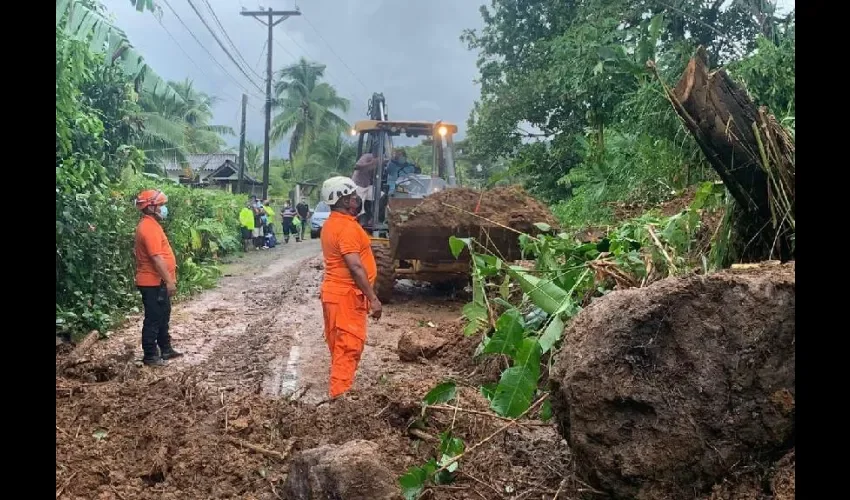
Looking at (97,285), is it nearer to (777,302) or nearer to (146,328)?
(146,328)

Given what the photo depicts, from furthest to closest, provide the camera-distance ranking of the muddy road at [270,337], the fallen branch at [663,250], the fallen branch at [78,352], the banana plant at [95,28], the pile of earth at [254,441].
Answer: the banana plant at [95,28] → the muddy road at [270,337] → the fallen branch at [78,352] → the fallen branch at [663,250] → the pile of earth at [254,441]

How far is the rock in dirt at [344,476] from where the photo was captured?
2938 mm

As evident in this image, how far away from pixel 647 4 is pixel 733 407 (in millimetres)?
14620

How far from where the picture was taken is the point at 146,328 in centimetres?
679

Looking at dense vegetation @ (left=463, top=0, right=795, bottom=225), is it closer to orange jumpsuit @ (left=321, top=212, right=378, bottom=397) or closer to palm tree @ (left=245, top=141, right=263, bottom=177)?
orange jumpsuit @ (left=321, top=212, right=378, bottom=397)

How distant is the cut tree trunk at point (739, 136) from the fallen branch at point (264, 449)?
2.52m

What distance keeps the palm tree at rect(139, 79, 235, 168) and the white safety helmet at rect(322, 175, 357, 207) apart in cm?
669

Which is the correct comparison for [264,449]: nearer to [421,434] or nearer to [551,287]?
[421,434]

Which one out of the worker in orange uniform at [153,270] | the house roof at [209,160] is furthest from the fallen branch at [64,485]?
the house roof at [209,160]

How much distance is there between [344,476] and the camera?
2939 millimetres

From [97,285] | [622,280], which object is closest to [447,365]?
[622,280]

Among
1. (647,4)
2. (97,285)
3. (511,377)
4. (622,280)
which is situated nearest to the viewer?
(511,377)

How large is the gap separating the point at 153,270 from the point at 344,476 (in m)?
4.41

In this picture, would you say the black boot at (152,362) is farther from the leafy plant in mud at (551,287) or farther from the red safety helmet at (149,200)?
the leafy plant in mud at (551,287)
